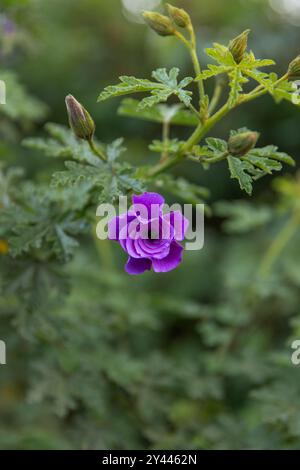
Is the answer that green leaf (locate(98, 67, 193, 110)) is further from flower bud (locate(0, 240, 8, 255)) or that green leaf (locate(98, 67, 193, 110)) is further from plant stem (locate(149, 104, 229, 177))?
flower bud (locate(0, 240, 8, 255))

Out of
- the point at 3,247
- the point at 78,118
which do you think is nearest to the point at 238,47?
the point at 78,118

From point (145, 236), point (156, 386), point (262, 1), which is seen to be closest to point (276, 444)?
point (156, 386)

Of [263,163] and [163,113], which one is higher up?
[163,113]

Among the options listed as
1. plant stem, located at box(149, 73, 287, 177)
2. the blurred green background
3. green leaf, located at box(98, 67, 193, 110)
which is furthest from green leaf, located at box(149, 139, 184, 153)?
the blurred green background

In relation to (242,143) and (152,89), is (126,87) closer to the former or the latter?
(152,89)

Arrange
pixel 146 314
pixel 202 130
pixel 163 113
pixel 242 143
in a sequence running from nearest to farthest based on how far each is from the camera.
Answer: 1. pixel 242 143
2. pixel 202 130
3. pixel 163 113
4. pixel 146 314
